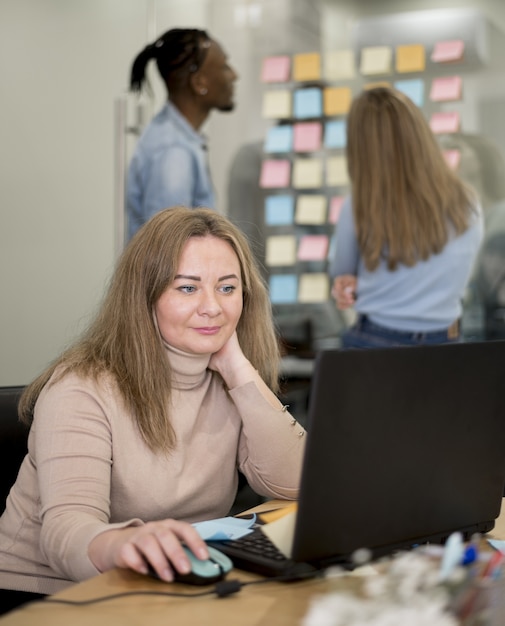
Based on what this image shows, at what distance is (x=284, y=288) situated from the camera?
178 inches

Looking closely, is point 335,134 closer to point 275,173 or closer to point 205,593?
point 275,173

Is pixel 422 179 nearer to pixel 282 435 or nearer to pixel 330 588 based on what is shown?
pixel 282 435

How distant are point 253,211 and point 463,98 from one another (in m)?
1.06

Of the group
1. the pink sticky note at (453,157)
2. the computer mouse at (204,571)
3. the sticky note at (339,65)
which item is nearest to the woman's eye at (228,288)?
the computer mouse at (204,571)

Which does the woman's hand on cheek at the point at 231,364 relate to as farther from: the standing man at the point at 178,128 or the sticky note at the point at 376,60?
the sticky note at the point at 376,60

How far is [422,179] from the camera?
3164 mm

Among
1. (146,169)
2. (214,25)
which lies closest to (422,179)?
(146,169)

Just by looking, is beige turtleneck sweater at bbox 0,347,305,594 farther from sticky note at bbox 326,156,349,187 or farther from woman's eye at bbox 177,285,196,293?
sticky note at bbox 326,156,349,187

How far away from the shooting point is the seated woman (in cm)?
165

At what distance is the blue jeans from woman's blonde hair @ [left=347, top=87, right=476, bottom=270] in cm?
21

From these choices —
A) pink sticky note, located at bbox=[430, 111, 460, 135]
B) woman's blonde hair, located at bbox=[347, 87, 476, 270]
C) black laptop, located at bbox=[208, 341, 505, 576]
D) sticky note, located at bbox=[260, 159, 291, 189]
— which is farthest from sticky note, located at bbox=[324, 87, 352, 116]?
black laptop, located at bbox=[208, 341, 505, 576]

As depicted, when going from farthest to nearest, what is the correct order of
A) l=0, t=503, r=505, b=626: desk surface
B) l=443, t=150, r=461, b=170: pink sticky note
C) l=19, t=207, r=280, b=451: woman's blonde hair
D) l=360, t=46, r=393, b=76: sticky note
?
l=360, t=46, r=393, b=76: sticky note → l=443, t=150, r=461, b=170: pink sticky note → l=19, t=207, r=280, b=451: woman's blonde hair → l=0, t=503, r=505, b=626: desk surface

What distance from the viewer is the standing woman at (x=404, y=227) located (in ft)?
10.3

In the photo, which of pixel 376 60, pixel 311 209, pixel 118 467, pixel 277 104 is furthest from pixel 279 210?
pixel 118 467
